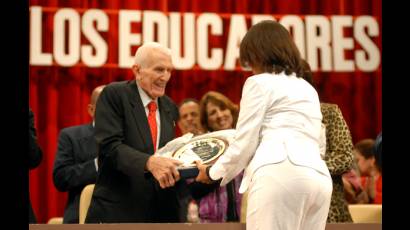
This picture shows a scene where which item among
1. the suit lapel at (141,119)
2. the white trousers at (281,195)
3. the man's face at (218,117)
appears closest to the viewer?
the white trousers at (281,195)

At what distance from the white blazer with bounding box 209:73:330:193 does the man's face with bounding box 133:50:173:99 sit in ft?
2.70

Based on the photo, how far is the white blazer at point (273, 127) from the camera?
2.56m

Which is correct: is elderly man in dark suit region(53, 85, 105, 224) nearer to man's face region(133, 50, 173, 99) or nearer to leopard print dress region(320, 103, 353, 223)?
man's face region(133, 50, 173, 99)

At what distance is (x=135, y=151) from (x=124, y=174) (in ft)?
0.56

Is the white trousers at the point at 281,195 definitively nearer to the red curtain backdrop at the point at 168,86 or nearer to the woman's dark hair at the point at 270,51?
the woman's dark hair at the point at 270,51

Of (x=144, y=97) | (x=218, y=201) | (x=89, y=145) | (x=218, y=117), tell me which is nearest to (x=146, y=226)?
(x=144, y=97)

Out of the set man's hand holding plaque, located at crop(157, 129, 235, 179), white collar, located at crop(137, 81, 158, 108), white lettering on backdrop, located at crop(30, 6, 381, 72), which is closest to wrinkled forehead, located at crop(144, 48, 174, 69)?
white collar, located at crop(137, 81, 158, 108)

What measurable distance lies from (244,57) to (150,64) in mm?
743

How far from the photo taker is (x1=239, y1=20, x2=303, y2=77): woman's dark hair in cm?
275

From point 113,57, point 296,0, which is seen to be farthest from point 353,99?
point 113,57

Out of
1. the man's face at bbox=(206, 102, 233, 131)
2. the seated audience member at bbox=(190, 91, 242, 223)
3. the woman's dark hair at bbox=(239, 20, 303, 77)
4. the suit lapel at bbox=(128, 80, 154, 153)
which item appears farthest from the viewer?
the man's face at bbox=(206, 102, 233, 131)

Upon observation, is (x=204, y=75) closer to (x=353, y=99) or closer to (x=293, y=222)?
(x=353, y=99)

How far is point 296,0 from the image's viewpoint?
25.2 ft

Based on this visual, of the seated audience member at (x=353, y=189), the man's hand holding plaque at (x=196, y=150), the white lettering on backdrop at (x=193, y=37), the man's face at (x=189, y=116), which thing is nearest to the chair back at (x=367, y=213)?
the seated audience member at (x=353, y=189)
